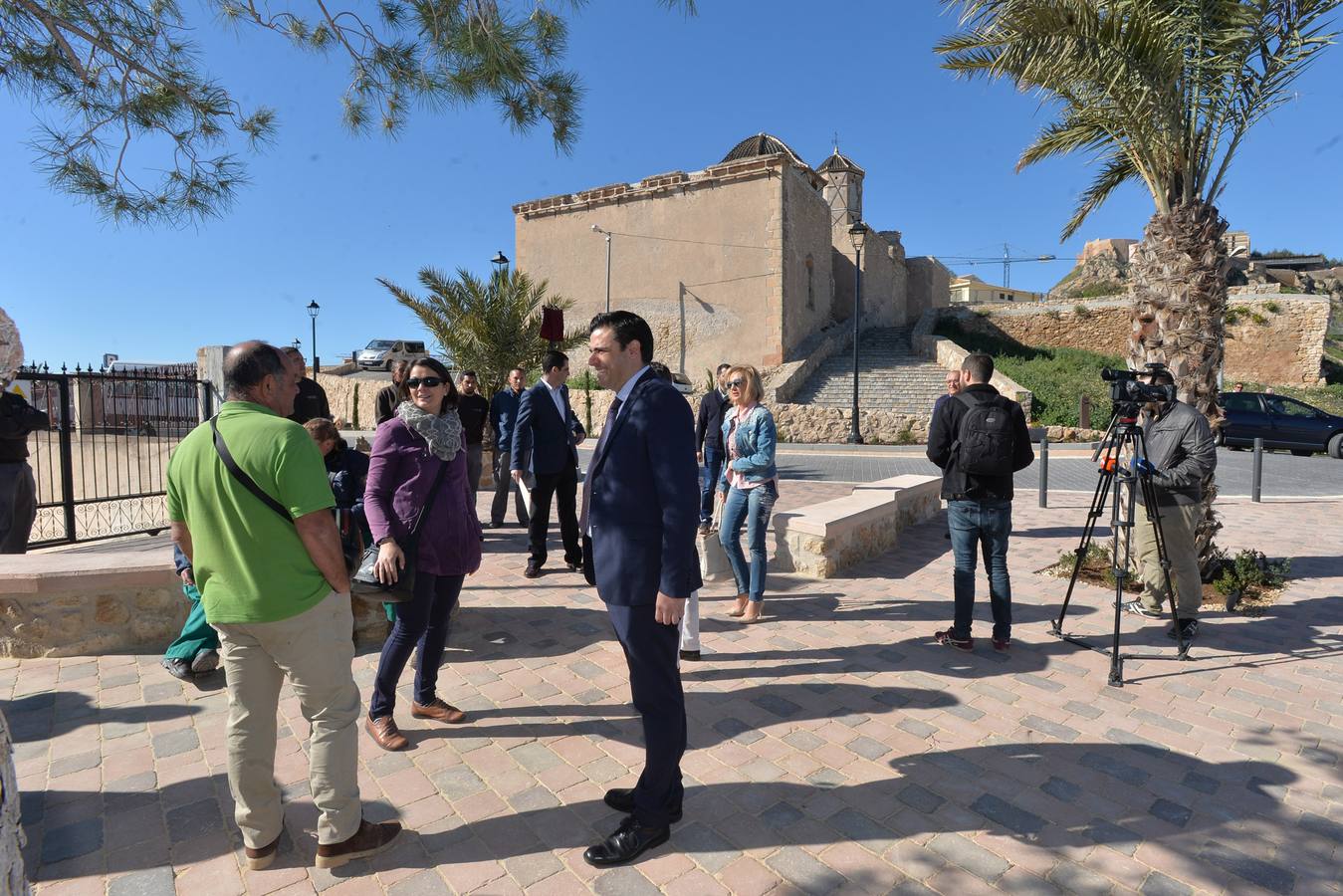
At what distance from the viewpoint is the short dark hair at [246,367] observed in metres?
2.30

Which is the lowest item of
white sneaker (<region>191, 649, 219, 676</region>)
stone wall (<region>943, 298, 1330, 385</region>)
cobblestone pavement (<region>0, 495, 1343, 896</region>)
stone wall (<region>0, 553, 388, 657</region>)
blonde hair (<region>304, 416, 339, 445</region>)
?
cobblestone pavement (<region>0, 495, 1343, 896</region>)

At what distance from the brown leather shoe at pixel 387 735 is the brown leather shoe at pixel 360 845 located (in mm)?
617

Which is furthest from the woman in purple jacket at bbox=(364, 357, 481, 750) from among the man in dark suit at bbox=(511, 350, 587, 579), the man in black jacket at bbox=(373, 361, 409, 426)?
the man in dark suit at bbox=(511, 350, 587, 579)

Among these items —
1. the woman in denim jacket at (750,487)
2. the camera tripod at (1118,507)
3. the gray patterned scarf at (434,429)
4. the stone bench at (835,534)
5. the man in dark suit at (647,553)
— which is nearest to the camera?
the man in dark suit at (647,553)

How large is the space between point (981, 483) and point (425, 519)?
3109 mm

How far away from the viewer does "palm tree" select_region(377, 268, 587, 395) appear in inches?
496

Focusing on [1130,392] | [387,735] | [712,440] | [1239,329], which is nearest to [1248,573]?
A: [1130,392]

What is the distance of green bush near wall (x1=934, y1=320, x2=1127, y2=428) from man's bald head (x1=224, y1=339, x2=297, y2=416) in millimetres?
17360

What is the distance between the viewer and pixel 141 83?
580 centimetres

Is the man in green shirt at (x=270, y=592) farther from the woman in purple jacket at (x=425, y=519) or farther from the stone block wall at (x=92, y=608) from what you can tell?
the stone block wall at (x=92, y=608)

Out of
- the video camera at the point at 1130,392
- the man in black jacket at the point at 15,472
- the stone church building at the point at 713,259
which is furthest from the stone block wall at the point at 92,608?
the stone church building at the point at 713,259

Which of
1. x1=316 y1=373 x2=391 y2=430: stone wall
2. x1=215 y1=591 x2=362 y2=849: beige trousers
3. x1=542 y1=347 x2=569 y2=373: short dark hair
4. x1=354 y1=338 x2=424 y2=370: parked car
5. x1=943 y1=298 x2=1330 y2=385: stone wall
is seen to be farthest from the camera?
x1=354 y1=338 x2=424 y2=370: parked car

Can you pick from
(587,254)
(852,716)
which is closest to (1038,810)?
(852,716)

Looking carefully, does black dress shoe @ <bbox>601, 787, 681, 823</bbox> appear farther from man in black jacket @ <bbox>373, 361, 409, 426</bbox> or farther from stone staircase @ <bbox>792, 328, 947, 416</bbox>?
stone staircase @ <bbox>792, 328, 947, 416</bbox>
